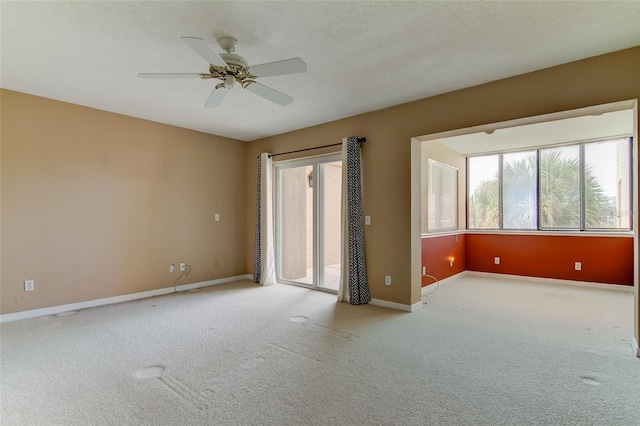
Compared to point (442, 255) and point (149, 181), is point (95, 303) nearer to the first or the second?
point (149, 181)

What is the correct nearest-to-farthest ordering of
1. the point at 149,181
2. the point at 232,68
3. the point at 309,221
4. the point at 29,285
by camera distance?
the point at 232,68 < the point at 29,285 < the point at 149,181 < the point at 309,221

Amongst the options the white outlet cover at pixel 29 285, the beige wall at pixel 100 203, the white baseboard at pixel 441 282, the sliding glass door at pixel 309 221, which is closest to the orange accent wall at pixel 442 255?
the white baseboard at pixel 441 282

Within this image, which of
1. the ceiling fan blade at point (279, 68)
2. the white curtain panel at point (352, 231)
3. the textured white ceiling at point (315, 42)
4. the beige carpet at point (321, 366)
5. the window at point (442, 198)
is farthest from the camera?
the window at point (442, 198)

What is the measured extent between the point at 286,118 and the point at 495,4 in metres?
3.06

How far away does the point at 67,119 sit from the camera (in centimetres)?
401

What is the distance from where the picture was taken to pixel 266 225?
5574mm

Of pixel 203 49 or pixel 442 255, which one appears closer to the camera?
pixel 203 49

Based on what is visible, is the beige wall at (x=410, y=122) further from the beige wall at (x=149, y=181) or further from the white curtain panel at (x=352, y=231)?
the white curtain panel at (x=352, y=231)

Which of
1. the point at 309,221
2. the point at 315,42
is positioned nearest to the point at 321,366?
the point at 315,42

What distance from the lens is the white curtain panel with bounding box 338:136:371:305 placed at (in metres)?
4.36

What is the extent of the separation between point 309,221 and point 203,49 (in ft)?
11.6

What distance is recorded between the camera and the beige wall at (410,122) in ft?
9.21

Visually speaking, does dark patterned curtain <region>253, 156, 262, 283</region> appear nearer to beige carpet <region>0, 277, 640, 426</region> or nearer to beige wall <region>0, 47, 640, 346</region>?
beige wall <region>0, 47, 640, 346</region>

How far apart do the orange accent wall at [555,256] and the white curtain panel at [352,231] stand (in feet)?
11.4
